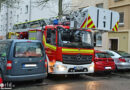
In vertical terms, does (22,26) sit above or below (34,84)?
above

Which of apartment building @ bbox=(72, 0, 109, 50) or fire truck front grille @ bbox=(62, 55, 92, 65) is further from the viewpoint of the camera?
apartment building @ bbox=(72, 0, 109, 50)

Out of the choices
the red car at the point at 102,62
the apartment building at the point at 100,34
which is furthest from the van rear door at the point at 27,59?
the apartment building at the point at 100,34

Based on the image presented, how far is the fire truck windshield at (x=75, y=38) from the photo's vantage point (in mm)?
8781

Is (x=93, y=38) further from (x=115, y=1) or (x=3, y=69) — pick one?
(x=115, y=1)

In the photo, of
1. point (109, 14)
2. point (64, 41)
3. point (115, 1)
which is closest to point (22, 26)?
point (64, 41)

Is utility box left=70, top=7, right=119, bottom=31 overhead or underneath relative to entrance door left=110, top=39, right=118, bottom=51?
overhead

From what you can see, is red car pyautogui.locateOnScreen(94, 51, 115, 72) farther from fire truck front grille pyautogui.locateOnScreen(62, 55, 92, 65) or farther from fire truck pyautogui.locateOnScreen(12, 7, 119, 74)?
fire truck front grille pyautogui.locateOnScreen(62, 55, 92, 65)

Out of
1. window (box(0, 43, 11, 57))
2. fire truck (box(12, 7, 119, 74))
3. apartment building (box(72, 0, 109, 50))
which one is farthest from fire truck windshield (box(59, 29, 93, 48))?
apartment building (box(72, 0, 109, 50))

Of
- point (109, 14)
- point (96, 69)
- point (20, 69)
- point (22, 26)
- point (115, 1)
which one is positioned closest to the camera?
point (20, 69)

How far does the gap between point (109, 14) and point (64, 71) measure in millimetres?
3622

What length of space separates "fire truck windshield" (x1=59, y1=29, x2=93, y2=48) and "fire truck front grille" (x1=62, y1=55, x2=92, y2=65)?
1.59 ft

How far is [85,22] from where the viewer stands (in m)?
8.93

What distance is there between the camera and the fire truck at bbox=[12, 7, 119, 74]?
8.64 m

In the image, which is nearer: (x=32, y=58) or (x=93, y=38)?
(x=32, y=58)
